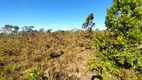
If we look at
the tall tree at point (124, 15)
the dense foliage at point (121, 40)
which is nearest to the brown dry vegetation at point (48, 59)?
the dense foliage at point (121, 40)

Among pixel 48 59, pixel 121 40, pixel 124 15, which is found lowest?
pixel 48 59

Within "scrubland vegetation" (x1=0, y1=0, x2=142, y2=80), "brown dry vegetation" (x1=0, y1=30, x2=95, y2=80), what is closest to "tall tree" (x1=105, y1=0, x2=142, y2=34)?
"scrubland vegetation" (x1=0, y1=0, x2=142, y2=80)

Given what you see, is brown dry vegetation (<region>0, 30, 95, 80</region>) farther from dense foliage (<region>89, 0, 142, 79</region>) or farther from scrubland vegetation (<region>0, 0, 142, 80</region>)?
dense foliage (<region>89, 0, 142, 79</region>)

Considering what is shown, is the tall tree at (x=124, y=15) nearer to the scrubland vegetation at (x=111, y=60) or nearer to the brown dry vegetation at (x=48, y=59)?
the scrubland vegetation at (x=111, y=60)

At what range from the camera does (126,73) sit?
525 inches

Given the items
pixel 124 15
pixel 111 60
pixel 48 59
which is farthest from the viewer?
pixel 48 59

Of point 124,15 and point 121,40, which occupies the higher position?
point 124,15

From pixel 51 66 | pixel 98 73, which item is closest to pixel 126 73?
pixel 98 73

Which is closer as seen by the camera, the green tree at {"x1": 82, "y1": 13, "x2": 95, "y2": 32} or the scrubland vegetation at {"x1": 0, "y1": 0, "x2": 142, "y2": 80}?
the scrubland vegetation at {"x1": 0, "y1": 0, "x2": 142, "y2": 80}

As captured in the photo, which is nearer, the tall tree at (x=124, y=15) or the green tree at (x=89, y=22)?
the tall tree at (x=124, y=15)

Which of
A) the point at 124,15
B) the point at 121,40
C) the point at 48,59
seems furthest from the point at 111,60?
the point at 48,59

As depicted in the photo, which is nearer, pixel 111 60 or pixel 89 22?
pixel 111 60

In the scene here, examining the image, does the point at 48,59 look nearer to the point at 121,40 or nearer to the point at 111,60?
the point at 111,60

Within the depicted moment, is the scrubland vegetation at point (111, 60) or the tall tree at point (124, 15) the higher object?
the tall tree at point (124, 15)
